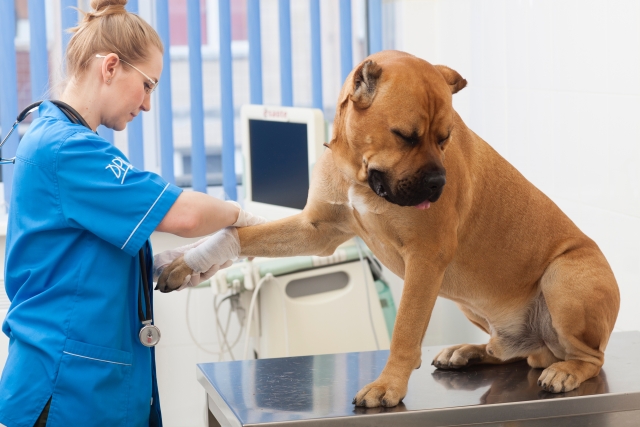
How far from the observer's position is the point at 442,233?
136 centimetres

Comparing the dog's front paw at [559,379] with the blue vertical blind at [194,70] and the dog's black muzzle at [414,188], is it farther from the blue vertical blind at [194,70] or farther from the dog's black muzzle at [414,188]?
the blue vertical blind at [194,70]

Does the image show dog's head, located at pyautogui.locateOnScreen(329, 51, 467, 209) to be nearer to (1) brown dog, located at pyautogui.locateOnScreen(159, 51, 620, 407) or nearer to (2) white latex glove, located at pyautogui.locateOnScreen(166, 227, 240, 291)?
(1) brown dog, located at pyautogui.locateOnScreen(159, 51, 620, 407)

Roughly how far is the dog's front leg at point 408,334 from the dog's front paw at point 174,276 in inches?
15.8

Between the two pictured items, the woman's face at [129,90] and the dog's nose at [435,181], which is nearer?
the dog's nose at [435,181]

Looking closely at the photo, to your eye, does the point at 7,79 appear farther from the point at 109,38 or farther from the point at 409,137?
the point at 409,137

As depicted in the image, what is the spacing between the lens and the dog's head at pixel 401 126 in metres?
1.24

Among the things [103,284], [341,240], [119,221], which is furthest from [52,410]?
[341,240]

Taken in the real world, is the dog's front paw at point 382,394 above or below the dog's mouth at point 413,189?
below

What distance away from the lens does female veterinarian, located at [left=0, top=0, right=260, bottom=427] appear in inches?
52.2

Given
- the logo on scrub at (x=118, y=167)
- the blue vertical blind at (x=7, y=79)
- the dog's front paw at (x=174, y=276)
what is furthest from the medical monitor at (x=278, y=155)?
the logo on scrub at (x=118, y=167)

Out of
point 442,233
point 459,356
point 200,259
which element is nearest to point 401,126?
point 442,233

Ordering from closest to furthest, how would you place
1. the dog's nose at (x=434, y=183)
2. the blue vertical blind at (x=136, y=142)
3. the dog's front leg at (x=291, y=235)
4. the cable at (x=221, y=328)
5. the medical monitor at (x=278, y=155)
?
the dog's nose at (x=434, y=183), the dog's front leg at (x=291, y=235), the medical monitor at (x=278, y=155), the cable at (x=221, y=328), the blue vertical blind at (x=136, y=142)

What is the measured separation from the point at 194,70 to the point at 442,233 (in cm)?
202

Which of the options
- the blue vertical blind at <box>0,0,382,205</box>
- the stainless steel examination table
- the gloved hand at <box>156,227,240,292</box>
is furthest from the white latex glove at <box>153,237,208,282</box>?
the blue vertical blind at <box>0,0,382,205</box>
